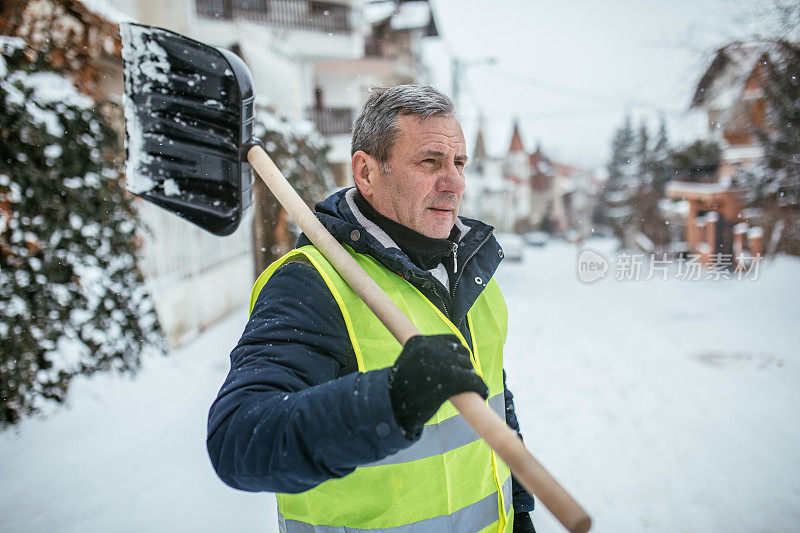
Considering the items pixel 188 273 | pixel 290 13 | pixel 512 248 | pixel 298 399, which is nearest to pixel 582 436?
pixel 298 399

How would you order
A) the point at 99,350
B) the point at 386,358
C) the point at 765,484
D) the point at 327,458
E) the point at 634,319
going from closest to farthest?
the point at 327,458 → the point at 386,358 → the point at 765,484 → the point at 99,350 → the point at 634,319

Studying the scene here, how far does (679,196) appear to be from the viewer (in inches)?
206

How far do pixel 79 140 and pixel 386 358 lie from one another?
331 cm

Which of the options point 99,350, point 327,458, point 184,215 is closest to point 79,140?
point 99,350

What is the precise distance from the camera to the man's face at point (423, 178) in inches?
51.9

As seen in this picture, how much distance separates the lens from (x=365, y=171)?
1.40 metres

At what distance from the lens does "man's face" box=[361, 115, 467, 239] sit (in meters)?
1.32

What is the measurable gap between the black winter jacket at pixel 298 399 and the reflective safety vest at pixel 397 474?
4 centimetres

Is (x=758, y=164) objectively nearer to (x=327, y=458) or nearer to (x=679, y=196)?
(x=679, y=196)

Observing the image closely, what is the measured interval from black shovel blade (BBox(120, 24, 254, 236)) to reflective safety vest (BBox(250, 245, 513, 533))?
62cm

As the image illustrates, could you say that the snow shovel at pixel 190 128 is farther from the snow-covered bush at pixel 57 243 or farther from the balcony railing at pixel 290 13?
the balcony railing at pixel 290 13

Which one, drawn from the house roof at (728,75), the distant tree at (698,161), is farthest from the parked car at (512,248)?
the house roof at (728,75)

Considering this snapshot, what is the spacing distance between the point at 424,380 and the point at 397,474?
0.41 meters

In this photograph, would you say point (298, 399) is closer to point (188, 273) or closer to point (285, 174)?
point (285, 174)
